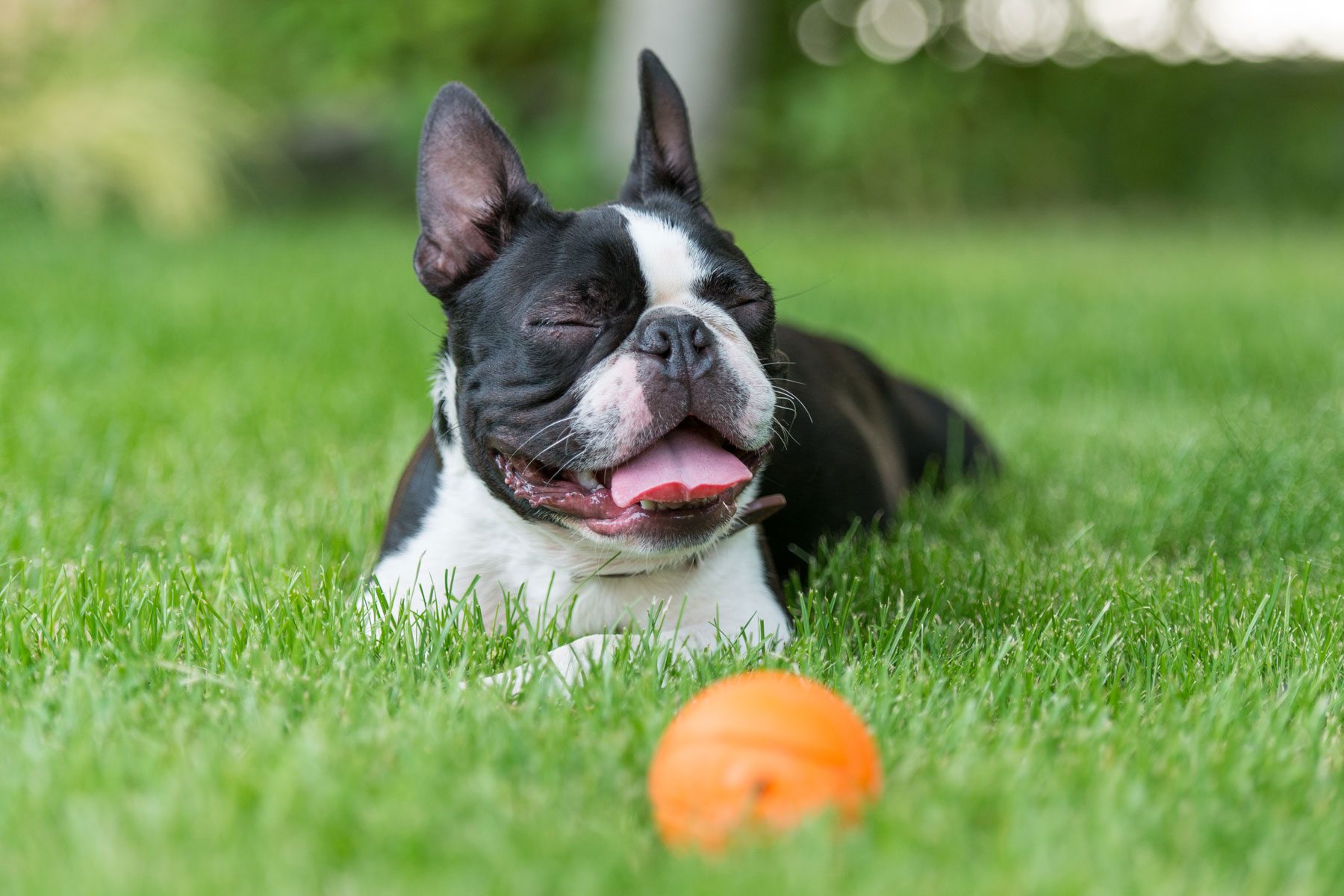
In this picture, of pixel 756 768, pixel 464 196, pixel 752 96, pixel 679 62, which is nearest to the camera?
pixel 756 768

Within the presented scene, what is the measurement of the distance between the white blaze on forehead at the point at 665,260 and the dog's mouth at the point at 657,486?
31 cm

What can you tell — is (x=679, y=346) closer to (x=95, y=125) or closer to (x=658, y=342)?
(x=658, y=342)

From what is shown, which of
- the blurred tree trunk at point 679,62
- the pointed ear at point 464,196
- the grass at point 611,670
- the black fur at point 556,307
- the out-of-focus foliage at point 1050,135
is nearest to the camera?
the grass at point 611,670

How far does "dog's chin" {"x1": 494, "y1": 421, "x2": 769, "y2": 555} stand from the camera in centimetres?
297

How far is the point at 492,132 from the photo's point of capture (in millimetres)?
3367

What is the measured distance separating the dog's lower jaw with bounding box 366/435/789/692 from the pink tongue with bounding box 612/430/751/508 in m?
0.16

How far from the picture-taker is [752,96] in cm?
1464

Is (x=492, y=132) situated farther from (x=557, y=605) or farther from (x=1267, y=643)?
(x=1267, y=643)

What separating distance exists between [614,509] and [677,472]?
0.16 meters

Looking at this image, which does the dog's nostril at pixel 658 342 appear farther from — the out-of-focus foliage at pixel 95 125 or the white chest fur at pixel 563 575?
the out-of-focus foliage at pixel 95 125

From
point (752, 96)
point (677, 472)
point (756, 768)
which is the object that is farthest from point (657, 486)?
point (752, 96)

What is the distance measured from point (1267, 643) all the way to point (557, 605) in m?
1.50

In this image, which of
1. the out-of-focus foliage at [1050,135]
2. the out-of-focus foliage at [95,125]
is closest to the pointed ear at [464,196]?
the out-of-focus foliage at [95,125]

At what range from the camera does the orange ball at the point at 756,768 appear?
1962mm
